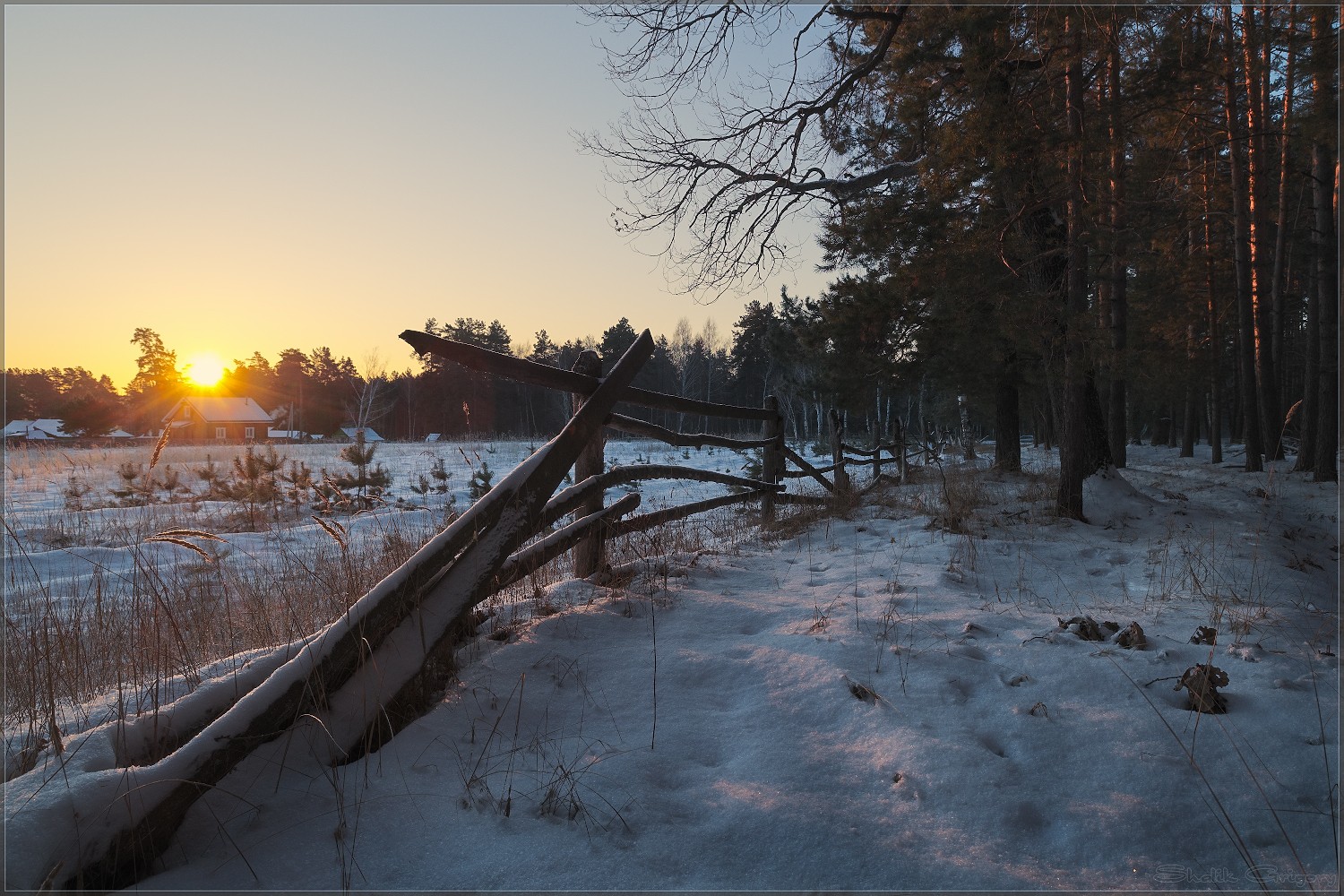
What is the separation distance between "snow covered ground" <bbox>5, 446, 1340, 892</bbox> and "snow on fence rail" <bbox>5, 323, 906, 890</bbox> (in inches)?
2.5

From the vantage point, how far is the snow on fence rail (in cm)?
143

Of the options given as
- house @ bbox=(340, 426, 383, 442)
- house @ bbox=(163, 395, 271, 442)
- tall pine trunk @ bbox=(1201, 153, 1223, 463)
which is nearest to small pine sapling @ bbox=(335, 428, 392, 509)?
house @ bbox=(340, 426, 383, 442)

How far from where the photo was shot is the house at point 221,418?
138 feet

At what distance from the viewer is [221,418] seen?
44219mm

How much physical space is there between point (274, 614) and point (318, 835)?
2689mm

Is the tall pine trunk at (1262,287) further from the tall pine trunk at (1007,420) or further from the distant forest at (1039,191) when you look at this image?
the tall pine trunk at (1007,420)

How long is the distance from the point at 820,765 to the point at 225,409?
53912 millimetres

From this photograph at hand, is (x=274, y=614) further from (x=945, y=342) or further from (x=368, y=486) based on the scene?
(x=945, y=342)

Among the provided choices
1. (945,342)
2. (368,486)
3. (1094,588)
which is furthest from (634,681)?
(368,486)

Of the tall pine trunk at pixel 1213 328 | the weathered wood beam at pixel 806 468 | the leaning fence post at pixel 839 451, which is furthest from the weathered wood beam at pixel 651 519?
the tall pine trunk at pixel 1213 328

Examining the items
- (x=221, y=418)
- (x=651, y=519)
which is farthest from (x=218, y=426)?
(x=651, y=519)

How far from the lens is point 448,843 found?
5.31 ft

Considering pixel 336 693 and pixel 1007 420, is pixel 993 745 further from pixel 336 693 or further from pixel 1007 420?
pixel 1007 420

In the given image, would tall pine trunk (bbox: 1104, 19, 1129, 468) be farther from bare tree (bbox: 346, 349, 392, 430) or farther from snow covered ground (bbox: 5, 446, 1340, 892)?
bare tree (bbox: 346, 349, 392, 430)
